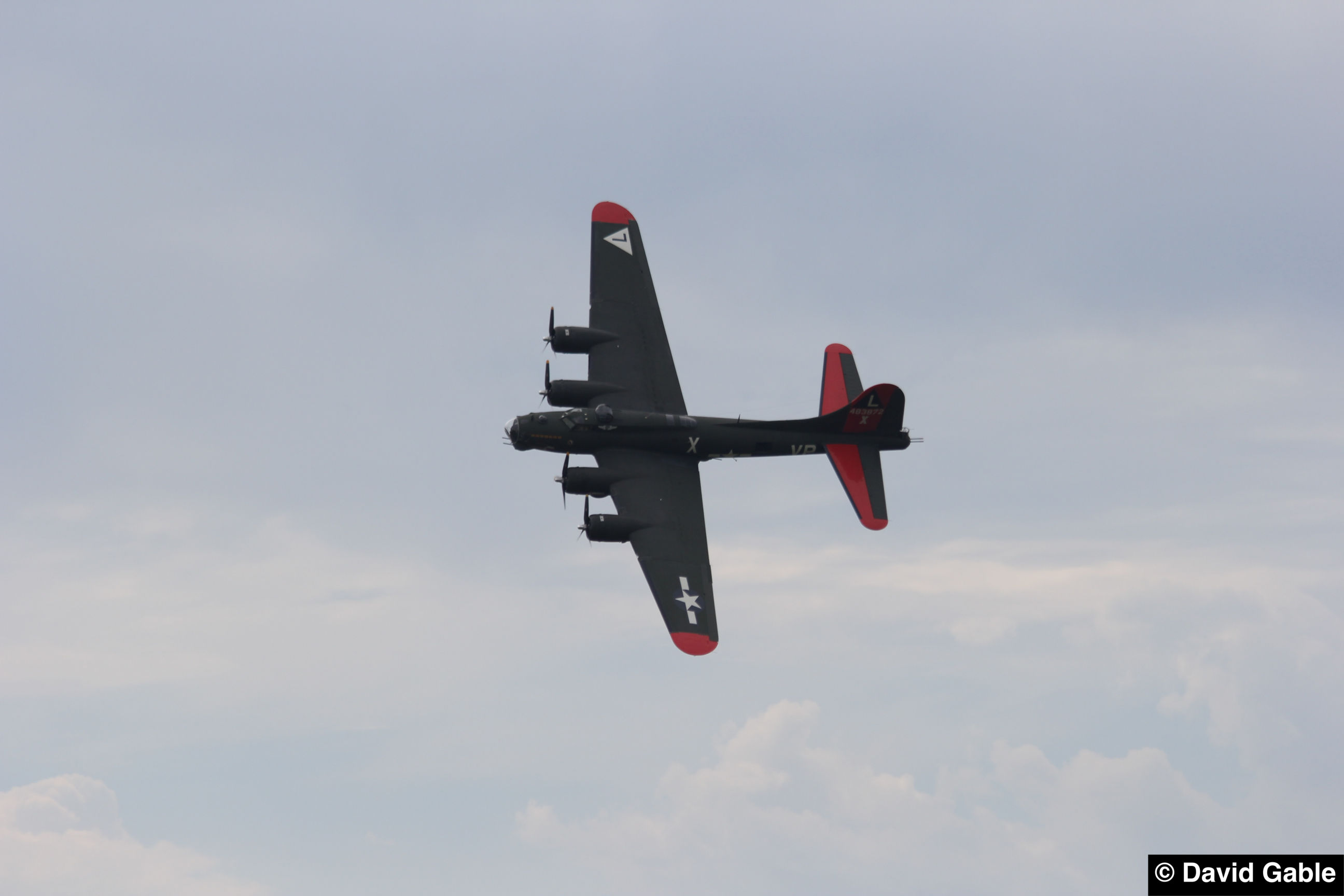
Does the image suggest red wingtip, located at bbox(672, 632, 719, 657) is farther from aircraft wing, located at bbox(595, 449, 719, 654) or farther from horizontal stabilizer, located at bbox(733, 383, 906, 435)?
horizontal stabilizer, located at bbox(733, 383, 906, 435)

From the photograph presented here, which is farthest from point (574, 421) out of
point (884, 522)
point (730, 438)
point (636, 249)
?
point (884, 522)

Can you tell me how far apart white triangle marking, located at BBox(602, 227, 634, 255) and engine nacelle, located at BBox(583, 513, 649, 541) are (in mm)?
14938

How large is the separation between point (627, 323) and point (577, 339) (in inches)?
121

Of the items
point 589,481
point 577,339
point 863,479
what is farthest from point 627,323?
point 863,479

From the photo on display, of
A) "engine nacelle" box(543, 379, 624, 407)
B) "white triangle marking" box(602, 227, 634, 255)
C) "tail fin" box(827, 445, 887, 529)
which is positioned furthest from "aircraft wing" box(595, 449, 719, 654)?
"white triangle marking" box(602, 227, 634, 255)

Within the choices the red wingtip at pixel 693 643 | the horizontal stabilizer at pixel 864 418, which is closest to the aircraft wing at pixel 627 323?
the horizontal stabilizer at pixel 864 418

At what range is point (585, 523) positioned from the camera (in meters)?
47.8

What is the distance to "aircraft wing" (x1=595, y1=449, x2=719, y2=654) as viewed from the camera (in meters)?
46.1

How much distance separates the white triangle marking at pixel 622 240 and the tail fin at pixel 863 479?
558 inches

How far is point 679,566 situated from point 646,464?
17.6 feet

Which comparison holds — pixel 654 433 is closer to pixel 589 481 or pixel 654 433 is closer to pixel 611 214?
pixel 589 481

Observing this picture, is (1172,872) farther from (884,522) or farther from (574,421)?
(574,421)

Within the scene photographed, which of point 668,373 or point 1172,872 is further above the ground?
point 668,373

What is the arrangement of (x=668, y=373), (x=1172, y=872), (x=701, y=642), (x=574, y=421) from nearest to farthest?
(x=1172, y=872), (x=701, y=642), (x=574, y=421), (x=668, y=373)
